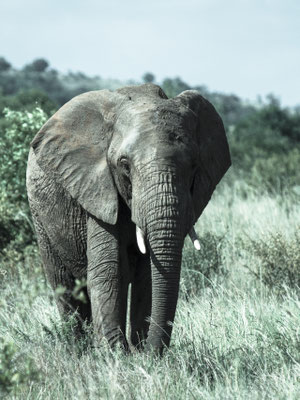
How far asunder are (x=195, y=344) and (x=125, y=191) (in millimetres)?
1163

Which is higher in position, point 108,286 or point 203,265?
point 203,265

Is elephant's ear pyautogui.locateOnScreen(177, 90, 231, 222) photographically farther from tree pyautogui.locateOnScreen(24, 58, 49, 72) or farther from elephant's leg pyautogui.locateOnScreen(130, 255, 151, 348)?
tree pyautogui.locateOnScreen(24, 58, 49, 72)

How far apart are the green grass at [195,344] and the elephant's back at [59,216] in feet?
1.42

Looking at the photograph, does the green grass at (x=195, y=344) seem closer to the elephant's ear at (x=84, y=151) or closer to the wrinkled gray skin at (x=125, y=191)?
the wrinkled gray skin at (x=125, y=191)

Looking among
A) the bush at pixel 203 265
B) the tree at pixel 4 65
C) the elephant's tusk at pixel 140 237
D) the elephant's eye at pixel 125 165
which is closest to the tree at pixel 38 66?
the tree at pixel 4 65

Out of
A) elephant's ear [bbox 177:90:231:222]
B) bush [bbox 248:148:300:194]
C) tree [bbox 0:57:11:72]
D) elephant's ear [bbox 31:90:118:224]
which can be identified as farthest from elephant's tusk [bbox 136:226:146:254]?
tree [bbox 0:57:11:72]

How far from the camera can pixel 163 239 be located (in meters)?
5.41

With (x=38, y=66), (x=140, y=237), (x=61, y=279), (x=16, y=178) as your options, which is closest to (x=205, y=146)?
(x=140, y=237)

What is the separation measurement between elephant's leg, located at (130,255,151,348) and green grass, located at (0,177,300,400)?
255 millimetres

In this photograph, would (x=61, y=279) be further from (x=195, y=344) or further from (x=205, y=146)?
(x=205, y=146)

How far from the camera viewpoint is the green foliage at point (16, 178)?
32.6 feet

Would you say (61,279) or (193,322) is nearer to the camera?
(193,322)

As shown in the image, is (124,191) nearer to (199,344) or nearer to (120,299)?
(120,299)

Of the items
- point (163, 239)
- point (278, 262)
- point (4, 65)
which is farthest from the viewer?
point (4, 65)
